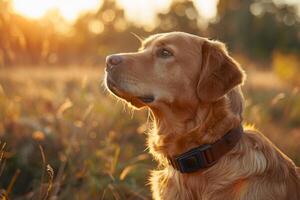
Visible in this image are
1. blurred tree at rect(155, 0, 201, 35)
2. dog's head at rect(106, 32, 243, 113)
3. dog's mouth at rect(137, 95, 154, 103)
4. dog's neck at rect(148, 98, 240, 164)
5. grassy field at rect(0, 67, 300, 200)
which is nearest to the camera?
dog's neck at rect(148, 98, 240, 164)

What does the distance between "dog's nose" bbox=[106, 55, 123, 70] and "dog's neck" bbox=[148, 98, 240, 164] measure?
19.5 inches

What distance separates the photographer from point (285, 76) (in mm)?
15594

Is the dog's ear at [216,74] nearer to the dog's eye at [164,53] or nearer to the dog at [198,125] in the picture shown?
the dog at [198,125]

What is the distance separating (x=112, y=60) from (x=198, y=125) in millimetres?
838

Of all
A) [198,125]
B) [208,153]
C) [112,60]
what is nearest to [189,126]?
[198,125]

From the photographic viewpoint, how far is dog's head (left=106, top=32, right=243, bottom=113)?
158 inches

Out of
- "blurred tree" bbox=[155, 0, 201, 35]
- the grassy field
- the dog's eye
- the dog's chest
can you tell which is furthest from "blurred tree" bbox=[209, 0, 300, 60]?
the dog's chest

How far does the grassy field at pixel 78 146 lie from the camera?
5.29 metres

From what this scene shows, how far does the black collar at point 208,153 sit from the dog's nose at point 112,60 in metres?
0.91

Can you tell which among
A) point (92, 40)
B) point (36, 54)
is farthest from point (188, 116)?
point (92, 40)

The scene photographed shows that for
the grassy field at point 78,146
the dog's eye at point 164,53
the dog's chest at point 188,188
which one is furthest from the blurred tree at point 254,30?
the dog's chest at point 188,188

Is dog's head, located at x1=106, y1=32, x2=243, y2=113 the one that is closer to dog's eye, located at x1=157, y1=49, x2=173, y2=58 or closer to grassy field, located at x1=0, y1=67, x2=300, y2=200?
dog's eye, located at x1=157, y1=49, x2=173, y2=58

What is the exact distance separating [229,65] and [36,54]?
1207 centimetres

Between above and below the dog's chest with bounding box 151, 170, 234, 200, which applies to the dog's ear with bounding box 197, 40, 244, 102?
above
